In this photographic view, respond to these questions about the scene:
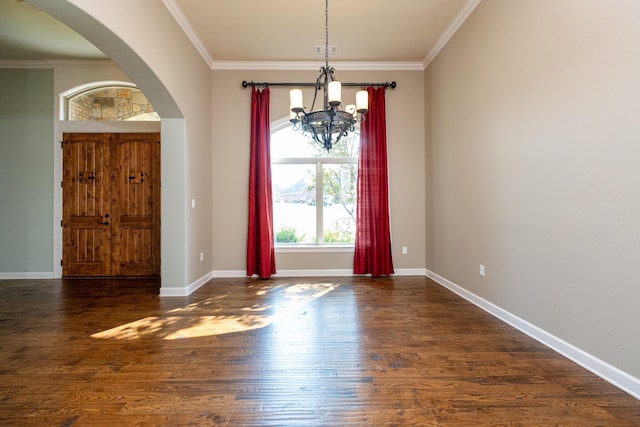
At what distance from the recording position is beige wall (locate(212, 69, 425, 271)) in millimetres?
5199

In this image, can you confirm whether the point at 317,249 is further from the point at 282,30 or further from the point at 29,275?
the point at 29,275

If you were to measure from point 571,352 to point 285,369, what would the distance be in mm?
2124

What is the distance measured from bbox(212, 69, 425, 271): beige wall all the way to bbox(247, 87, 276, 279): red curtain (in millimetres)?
160

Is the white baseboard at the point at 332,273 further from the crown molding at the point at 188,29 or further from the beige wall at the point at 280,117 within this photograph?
the crown molding at the point at 188,29

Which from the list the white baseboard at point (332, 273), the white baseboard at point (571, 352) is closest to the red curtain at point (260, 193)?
the white baseboard at point (332, 273)

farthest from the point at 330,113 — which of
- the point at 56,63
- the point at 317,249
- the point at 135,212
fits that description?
the point at 56,63

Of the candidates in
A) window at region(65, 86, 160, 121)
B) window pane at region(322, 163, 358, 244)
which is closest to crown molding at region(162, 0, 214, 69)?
window at region(65, 86, 160, 121)

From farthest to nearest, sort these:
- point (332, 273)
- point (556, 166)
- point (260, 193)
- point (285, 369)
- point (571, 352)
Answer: point (332, 273) → point (260, 193) → point (556, 166) → point (571, 352) → point (285, 369)

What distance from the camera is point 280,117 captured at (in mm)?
5246

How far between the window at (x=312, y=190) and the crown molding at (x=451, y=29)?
164cm

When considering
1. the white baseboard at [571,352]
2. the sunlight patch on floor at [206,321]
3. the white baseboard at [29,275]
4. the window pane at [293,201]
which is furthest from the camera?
the window pane at [293,201]

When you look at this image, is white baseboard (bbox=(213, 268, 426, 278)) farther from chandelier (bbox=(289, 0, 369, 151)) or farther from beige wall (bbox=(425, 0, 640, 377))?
chandelier (bbox=(289, 0, 369, 151))

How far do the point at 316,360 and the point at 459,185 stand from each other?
2931 millimetres

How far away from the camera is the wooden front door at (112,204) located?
203 inches
